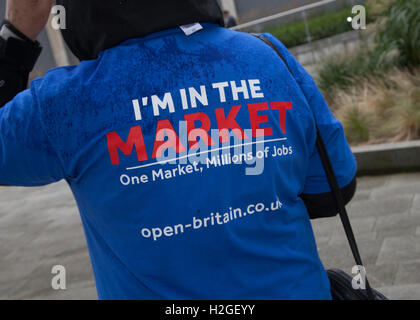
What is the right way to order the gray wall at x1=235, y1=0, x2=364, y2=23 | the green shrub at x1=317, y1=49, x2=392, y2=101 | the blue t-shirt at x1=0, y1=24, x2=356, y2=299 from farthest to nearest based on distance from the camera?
the gray wall at x1=235, y1=0, x2=364, y2=23, the green shrub at x1=317, y1=49, x2=392, y2=101, the blue t-shirt at x1=0, y1=24, x2=356, y2=299

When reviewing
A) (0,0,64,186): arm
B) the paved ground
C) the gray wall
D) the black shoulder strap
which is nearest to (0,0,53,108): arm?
(0,0,64,186): arm

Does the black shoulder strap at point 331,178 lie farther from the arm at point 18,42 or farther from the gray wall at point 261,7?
the gray wall at point 261,7

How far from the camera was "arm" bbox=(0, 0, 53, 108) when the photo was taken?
5.02 ft

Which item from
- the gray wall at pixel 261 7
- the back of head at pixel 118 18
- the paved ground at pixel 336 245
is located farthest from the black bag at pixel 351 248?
the gray wall at pixel 261 7

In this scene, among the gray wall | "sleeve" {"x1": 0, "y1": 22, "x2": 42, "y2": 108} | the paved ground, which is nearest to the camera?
"sleeve" {"x1": 0, "y1": 22, "x2": 42, "y2": 108}

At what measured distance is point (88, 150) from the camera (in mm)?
→ 1383

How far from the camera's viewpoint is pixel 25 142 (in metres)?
1.38

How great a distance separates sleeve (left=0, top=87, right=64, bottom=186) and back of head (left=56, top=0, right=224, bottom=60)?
18cm

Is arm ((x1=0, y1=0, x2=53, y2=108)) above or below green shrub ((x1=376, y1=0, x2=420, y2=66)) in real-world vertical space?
above

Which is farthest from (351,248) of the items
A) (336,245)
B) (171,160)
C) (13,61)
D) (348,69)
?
(348,69)

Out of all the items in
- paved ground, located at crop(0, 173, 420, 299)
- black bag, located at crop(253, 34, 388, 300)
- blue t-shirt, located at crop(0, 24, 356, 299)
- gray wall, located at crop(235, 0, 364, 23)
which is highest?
blue t-shirt, located at crop(0, 24, 356, 299)

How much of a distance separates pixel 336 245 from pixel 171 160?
3391 millimetres

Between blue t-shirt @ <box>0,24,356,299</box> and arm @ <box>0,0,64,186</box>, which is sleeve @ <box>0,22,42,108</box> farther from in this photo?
blue t-shirt @ <box>0,24,356,299</box>
